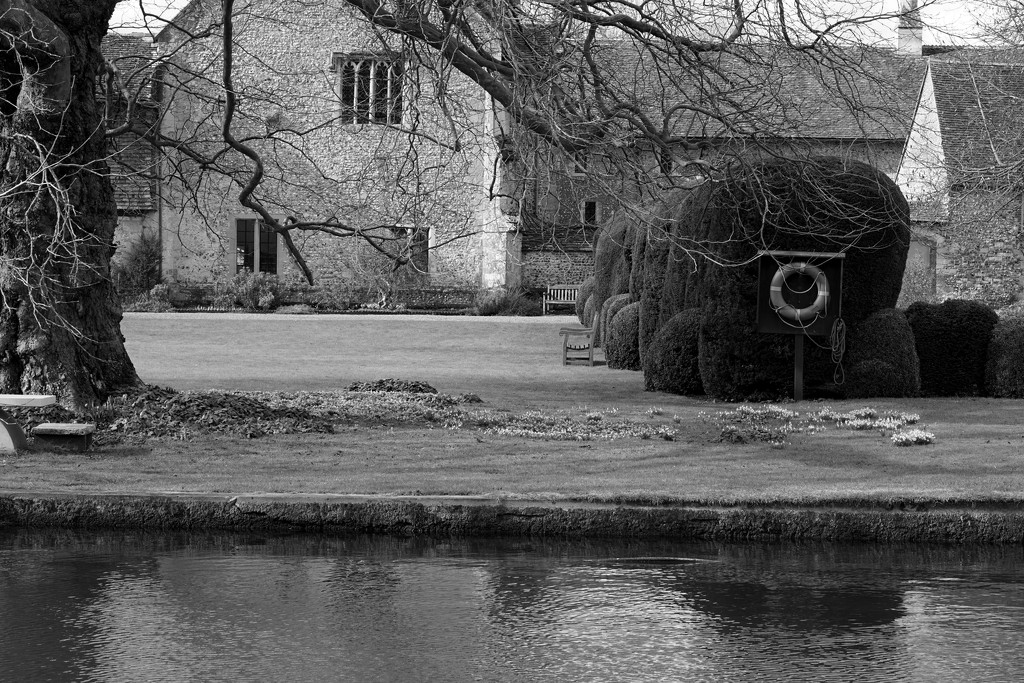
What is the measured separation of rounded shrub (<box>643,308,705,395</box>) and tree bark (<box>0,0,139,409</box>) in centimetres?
733

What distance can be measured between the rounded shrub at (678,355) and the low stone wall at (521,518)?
27.6 feet

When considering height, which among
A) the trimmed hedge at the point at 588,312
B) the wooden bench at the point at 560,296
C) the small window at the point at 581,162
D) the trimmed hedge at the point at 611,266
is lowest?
the trimmed hedge at the point at 588,312

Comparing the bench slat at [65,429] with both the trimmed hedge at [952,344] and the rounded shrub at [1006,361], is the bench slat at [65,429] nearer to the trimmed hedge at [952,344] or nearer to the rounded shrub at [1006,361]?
the trimmed hedge at [952,344]

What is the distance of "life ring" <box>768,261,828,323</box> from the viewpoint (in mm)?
14711

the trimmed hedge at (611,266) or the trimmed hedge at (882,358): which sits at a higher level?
the trimmed hedge at (611,266)

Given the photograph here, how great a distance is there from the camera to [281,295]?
35.1 meters

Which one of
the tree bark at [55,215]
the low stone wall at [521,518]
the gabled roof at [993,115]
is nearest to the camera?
the low stone wall at [521,518]

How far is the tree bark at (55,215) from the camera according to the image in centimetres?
1125

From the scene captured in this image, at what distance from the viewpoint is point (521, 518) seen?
7449 millimetres

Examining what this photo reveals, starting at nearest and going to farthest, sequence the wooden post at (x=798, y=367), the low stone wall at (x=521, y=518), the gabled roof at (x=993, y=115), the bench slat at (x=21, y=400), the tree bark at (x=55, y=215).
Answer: the low stone wall at (x=521, y=518)
the bench slat at (x=21, y=400)
the tree bark at (x=55, y=215)
the wooden post at (x=798, y=367)
the gabled roof at (x=993, y=115)

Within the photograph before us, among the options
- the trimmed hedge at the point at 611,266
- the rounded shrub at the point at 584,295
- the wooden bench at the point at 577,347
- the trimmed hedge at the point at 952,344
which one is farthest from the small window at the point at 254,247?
the trimmed hedge at the point at 952,344

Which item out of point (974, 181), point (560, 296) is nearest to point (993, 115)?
point (974, 181)

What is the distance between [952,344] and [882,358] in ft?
3.90

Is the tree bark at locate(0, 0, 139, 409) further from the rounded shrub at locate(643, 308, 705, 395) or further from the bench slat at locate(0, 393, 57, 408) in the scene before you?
the rounded shrub at locate(643, 308, 705, 395)
